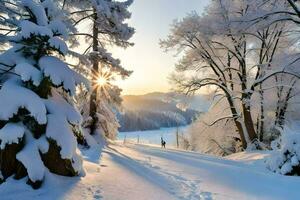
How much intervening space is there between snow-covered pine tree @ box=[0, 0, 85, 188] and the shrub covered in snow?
723 centimetres

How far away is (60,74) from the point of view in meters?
8.22

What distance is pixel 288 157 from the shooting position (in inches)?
485

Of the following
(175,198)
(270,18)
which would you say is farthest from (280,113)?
(175,198)

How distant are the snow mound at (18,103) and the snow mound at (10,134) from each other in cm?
25

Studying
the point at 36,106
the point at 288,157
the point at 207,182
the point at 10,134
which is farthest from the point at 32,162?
the point at 288,157

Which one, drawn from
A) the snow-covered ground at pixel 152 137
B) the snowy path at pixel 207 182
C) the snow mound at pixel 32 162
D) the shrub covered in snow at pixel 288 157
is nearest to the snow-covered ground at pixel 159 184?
the snowy path at pixel 207 182

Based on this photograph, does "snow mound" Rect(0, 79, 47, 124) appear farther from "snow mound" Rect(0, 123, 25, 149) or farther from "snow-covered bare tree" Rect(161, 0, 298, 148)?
"snow-covered bare tree" Rect(161, 0, 298, 148)

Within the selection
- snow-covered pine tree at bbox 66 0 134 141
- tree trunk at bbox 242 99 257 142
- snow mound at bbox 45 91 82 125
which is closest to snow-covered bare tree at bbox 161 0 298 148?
tree trunk at bbox 242 99 257 142

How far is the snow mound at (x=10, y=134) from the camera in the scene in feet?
23.8

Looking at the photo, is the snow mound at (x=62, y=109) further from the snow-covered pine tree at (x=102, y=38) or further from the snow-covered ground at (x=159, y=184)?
the snow-covered pine tree at (x=102, y=38)

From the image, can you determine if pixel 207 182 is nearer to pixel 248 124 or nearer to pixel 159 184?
pixel 159 184

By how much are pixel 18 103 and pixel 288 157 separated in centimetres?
909

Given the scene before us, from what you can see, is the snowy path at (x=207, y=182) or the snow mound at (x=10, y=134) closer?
the snow mound at (x=10, y=134)

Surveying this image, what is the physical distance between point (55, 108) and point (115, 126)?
16025mm
